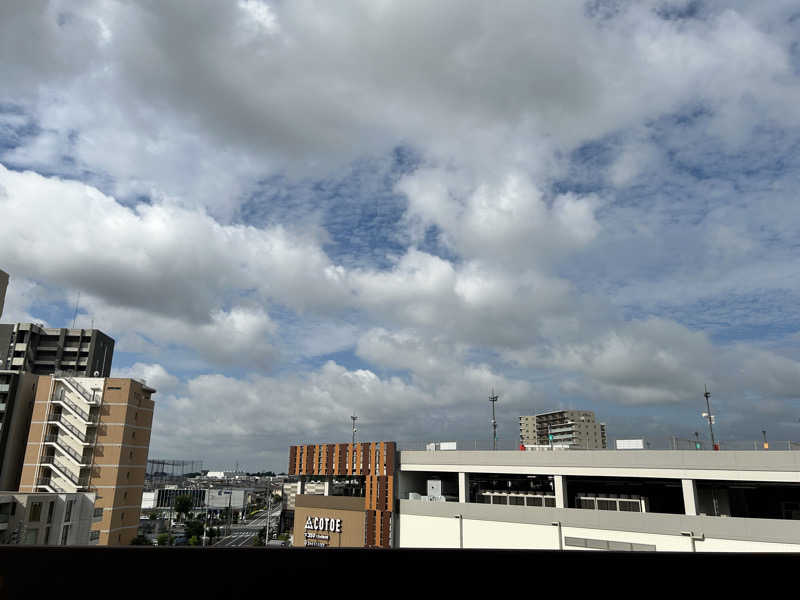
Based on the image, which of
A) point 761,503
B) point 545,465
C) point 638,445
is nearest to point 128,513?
point 545,465

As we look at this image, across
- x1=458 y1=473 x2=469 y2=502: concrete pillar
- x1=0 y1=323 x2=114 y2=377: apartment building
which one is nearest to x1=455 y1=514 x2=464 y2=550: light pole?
x1=458 y1=473 x2=469 y2=502: concrete pillar

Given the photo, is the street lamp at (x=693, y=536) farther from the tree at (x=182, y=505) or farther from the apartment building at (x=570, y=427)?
the apartment building at (x=570, y=427)

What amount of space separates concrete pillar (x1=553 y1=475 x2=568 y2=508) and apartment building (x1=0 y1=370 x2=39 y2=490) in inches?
1661

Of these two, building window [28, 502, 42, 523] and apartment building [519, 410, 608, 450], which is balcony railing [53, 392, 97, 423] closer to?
building window [28, 502, 42, 523]

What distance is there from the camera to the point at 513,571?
216cm

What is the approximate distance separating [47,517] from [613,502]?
33241 millimetres

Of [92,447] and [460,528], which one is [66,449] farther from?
[460,528]

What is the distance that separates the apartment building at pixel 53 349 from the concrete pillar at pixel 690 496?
227ft

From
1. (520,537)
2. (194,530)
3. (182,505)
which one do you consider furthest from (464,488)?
(182,505)

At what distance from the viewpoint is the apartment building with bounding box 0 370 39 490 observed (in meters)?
41.8

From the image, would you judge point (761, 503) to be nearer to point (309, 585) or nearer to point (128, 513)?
point (309, 585)

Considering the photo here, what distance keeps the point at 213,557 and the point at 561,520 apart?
27717 mm

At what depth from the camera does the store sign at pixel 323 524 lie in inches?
1516

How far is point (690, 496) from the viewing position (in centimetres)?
2312
